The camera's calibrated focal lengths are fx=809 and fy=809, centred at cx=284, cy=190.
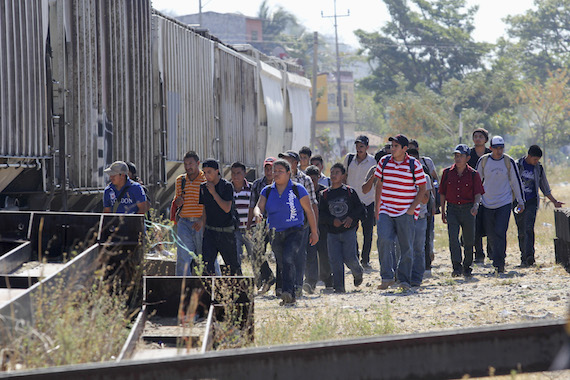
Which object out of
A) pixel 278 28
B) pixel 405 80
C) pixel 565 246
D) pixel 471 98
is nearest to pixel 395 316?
pixel 565 246

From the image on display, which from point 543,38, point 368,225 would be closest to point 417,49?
point 543,38

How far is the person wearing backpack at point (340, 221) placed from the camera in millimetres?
10031

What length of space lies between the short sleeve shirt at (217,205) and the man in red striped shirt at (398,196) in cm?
178

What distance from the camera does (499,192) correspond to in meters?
11.1

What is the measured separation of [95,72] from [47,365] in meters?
7.21

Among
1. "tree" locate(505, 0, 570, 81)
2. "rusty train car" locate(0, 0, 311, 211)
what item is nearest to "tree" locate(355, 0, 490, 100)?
"tree" locate(505, 0, 570, 81)

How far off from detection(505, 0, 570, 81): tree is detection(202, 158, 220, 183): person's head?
64644mm

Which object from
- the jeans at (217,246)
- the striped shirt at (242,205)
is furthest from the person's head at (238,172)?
the jeans at (217,246)

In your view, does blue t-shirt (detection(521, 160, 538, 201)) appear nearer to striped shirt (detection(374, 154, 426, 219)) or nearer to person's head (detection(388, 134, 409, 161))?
striped shirt (detection(374, 154, 426, 219))

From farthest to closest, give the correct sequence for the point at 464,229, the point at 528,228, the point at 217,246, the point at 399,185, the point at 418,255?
the point at 528,228
the point at 464,229
the point at 418,255
the point at 399,185
the point at 217,246

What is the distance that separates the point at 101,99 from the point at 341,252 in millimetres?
4114

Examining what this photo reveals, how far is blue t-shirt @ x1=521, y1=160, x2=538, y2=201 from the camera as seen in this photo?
11.8 meters

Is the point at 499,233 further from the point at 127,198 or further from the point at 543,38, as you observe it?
the point at 543,38

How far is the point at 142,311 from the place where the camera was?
21.6ft
